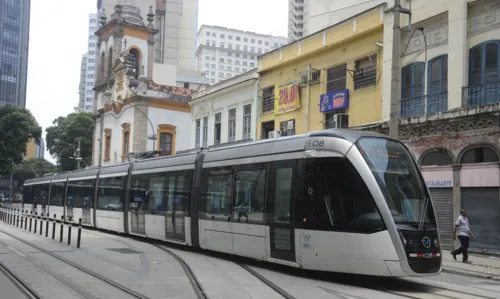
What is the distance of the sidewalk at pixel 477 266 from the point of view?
43.8 feet

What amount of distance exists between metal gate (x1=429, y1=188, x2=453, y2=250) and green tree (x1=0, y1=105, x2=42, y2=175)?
4937 cm

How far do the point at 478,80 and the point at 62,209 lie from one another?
22.0 metres

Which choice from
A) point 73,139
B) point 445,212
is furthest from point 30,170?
point 445,212

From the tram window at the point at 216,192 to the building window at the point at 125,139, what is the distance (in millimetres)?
32566

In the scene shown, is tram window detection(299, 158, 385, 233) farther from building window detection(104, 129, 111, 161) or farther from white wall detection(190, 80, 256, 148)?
building window detection(104, 129, 111, 161)

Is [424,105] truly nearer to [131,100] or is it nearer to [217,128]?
[217,128]

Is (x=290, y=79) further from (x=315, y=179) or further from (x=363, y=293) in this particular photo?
(x=363, y=293)

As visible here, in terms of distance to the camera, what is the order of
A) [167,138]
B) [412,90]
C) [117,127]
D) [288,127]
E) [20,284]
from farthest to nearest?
[117,127], [167,138], [288,127], [412,90], [20,284]

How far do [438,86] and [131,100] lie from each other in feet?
104

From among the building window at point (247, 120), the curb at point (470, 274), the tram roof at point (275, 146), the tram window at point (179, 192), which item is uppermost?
the building window at point (247, 120)

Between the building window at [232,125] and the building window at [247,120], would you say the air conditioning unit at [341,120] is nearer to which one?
the building window at [247,120]

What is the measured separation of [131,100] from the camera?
152 feet

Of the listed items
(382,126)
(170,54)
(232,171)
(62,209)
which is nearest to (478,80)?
(382,126)

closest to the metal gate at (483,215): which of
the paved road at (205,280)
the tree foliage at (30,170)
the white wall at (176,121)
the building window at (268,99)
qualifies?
the paved road at (205,280)
